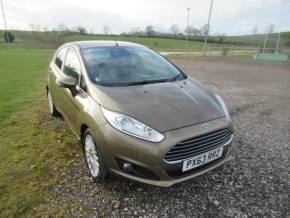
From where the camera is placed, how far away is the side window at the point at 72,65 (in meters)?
3.25

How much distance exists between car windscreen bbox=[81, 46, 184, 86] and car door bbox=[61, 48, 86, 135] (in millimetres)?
190

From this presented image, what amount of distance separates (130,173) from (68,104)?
1.65 meters

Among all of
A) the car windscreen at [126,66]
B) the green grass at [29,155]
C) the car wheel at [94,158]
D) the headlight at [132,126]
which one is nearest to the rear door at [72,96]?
the car windscreen at [126,66]

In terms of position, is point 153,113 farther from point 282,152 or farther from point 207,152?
point 282,152

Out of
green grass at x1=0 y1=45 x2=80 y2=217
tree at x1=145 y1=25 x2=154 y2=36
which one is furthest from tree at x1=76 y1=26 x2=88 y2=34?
green grass at x1=0 y1=45 x2=80 y2=217

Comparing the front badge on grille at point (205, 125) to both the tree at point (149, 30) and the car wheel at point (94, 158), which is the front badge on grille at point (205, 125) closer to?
the car wheel at point (94, 158)

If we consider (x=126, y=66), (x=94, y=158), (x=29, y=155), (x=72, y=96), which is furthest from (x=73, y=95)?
(x=29, y=155)

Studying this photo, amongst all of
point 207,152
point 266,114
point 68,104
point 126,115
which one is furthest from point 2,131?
point 266,114

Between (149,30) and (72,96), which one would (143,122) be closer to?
(72,96)

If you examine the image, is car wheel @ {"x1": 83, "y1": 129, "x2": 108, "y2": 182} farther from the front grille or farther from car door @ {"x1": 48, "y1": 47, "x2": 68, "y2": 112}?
car door @ {"x1": 48, "y1": 47, "x2": 68, "y2": 112}

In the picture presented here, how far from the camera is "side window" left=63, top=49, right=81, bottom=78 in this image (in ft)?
10.7

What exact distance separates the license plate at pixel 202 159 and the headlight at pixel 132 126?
1.28 ft

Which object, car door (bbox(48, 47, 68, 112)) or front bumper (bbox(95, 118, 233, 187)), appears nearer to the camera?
front bumper (bbox(95, 118, 233, 187))

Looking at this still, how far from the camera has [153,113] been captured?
92.9 inches
